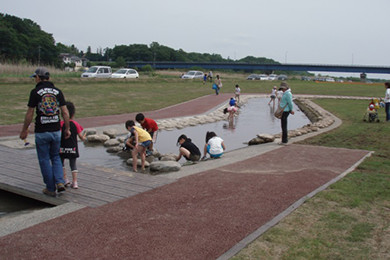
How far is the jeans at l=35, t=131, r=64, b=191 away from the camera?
596cm

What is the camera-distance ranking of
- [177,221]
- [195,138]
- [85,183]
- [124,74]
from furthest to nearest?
[124,74] → [195,138] → [85,183] → [177,221]

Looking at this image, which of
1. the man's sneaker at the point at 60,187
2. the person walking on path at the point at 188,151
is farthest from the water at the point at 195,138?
the person walking on path at the point at 188,151

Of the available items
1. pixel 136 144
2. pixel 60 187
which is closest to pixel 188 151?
pixel 136 144

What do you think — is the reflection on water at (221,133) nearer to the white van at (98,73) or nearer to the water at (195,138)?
the water at (195,138)

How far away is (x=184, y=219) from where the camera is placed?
5.15 m

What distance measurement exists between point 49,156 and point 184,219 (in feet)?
8.25

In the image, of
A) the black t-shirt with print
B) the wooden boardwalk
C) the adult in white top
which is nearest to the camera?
the black t-shirt with print

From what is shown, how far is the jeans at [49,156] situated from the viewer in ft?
19.6

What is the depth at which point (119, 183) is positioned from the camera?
6902 mm

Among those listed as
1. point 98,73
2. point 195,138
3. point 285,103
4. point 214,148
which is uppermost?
point 98,73

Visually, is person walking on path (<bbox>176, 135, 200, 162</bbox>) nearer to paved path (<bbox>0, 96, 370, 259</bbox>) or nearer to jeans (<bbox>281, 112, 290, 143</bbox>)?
paved path (<bbox>0, 96, 370, 259</bbox>)

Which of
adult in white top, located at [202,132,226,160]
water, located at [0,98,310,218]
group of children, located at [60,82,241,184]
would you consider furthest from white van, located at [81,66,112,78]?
adult in white top, located at [202,132,226,160]

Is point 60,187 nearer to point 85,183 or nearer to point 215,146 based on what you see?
point 85,183

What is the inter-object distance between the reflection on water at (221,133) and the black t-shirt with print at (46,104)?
3.43 m
